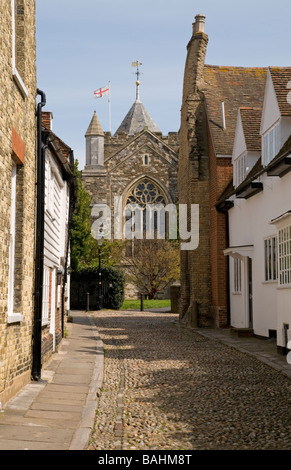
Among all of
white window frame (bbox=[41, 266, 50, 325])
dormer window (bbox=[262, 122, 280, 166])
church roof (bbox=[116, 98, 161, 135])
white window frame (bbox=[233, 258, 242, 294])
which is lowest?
white window frame (bbox=[41, 266, 50, 325])

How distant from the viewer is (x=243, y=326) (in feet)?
65.1

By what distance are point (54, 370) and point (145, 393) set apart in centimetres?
272

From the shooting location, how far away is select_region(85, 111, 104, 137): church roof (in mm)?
53506

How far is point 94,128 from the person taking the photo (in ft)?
177

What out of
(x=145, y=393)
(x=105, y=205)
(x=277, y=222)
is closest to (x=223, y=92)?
(x=277, y=222)

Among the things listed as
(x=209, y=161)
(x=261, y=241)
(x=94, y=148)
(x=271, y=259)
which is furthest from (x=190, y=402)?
(x=94, y=148)

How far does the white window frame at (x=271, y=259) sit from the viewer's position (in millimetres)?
16291

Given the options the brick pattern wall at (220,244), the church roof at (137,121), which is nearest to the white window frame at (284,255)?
the brick pattern wall at (220,244)

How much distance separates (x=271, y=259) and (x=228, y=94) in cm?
1038

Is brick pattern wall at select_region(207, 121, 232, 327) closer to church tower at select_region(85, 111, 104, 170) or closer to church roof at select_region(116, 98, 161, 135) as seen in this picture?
church tower at select_region(85, 111, 104, 170)

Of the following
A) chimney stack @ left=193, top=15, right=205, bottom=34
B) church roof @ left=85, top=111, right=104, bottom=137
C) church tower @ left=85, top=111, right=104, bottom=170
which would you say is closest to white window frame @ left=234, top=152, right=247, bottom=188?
chimney stack @ left=193, top=15, right=205, bottom=34

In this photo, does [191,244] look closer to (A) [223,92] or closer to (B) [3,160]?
(A) [223,92]

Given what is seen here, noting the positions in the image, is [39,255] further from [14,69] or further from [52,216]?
[52,216]

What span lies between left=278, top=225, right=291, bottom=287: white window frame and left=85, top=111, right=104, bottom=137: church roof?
40852 mm
